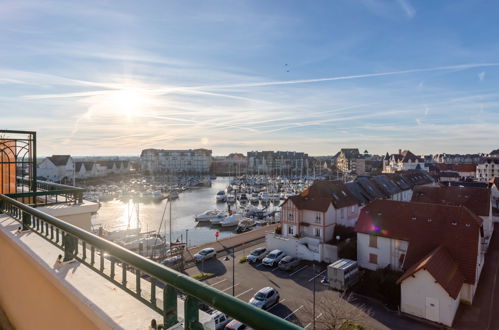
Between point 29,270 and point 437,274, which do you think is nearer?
point 29,270

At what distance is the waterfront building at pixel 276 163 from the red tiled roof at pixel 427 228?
85116 mm

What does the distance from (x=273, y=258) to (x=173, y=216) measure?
25344 millimetres

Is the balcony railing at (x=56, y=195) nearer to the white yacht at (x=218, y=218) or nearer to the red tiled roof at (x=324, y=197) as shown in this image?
the red tiled roof at (x=324, y=197)

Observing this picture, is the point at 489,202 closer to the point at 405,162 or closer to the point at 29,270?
the point at 29,270

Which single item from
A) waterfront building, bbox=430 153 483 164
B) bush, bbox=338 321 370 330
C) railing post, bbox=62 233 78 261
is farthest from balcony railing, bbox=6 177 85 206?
waterfront building, bbox=430 153 483 164

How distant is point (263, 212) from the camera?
1684 inches

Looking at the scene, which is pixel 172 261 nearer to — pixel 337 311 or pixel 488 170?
pixel 337 311

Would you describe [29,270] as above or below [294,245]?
above

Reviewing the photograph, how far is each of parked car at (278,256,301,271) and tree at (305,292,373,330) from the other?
13.0ft

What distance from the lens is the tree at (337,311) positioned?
511 inches

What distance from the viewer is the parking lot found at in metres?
14.0

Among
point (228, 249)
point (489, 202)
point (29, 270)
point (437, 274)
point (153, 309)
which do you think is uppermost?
point (153, 309)

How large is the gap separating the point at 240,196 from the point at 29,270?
55.8 metres

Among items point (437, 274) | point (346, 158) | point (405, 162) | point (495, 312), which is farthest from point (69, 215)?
point (346, 158)
